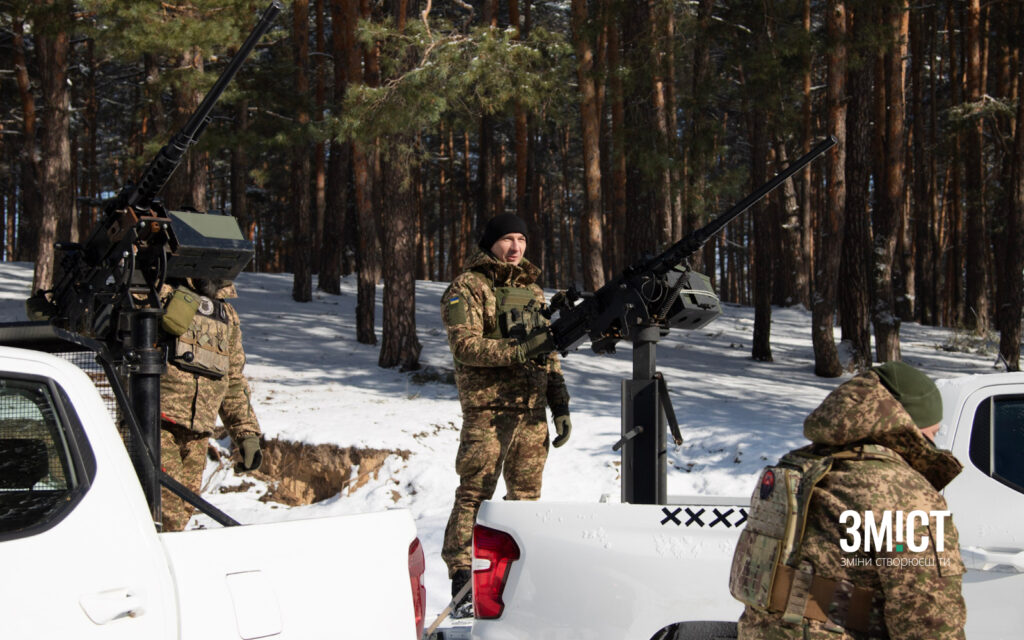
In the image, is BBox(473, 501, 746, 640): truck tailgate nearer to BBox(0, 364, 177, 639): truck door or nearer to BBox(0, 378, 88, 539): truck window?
BBox(0, 364, 177, 639): truck door

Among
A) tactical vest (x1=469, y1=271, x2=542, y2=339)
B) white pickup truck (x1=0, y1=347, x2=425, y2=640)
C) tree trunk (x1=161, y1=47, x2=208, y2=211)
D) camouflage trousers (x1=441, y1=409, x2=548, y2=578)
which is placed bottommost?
camouflage trousers (x1=441, y1=409, x2=548, y2=578)

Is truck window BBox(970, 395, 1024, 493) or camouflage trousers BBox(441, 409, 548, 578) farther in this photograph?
camouflage trousers BBox(441, 409, 548, 578)

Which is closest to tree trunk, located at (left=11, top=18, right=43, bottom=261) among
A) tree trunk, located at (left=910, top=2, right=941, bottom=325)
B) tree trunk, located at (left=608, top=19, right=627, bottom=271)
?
tree trunk, located at (left=608, top=19, right=627, bottom=271)

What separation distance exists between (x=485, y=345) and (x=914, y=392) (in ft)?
8.25

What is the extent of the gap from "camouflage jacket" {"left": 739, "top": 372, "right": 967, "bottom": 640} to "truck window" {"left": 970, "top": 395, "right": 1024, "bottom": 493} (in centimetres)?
132

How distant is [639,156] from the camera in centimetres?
1374

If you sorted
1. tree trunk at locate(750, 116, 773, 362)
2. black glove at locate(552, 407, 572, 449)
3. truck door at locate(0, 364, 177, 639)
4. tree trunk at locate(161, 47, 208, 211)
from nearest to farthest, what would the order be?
truck door at locate(0, 364, 177, 639) < black glove at locate(552, 407, 572, 449) < tree trunk at locate(161, 47, 208, 211) < tree trunk at locate(750, 116, 773, 362)

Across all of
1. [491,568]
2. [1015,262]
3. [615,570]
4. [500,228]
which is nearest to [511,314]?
[500,228]

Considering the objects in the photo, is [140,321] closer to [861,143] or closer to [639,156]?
[639,156]

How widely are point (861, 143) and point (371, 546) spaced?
40.6 ft

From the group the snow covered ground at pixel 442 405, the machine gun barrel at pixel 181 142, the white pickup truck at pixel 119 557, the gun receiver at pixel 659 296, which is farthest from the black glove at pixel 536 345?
the white pickup truck at pixel 119 557

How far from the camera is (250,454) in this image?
14.8 feet

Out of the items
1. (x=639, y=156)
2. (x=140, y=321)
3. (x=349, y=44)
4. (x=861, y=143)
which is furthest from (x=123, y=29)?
(x=861, y=143)

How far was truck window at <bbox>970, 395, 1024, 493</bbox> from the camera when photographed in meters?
3.33
